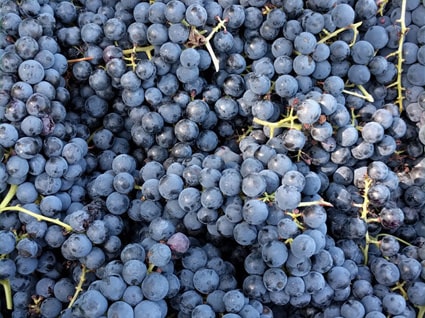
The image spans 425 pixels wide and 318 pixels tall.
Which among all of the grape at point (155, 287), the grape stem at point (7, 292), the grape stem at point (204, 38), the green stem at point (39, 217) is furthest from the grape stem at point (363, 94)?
the grape stem at point (7, 292)

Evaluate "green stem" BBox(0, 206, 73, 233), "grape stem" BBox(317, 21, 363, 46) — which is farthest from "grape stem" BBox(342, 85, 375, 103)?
"green stem" BBox(0, 206, 73, 233)

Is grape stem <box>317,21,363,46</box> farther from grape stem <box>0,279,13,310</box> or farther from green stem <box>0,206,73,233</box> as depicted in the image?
grape stem <box>0,279,13,310</box>

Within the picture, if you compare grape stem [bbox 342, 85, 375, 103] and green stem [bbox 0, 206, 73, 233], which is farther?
grape stem [bbox 342, 85, 375, 103]

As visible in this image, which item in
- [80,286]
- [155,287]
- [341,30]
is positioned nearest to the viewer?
[155,287]

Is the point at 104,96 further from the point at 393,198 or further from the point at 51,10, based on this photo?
the point at 393,198

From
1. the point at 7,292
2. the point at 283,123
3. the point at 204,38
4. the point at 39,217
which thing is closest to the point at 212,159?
the point at 283,123

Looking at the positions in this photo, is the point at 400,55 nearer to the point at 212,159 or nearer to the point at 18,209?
the point at 212,159

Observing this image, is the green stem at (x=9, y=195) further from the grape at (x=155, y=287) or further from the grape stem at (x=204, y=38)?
the grape stem at (x=204, y=38)

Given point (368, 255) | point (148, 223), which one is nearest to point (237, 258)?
point (148, 223)
